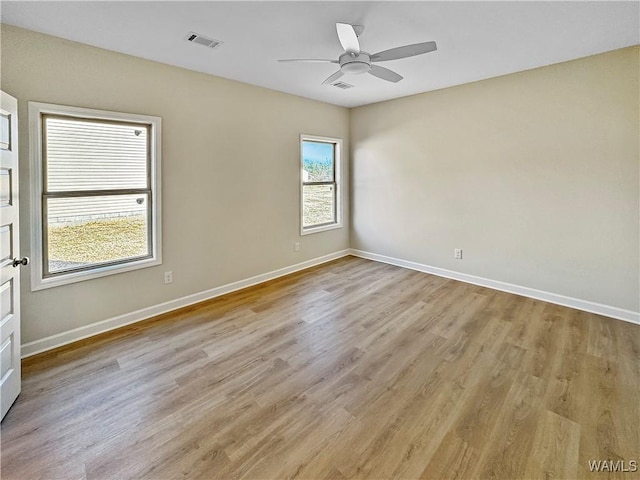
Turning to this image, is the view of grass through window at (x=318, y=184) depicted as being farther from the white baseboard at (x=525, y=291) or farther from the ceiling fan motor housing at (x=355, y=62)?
the ceiling fan motor housing at (x=355, y=62)

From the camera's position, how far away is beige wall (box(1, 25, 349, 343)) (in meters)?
2.62

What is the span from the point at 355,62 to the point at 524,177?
2.58 meters

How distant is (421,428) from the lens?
1868 millimetres

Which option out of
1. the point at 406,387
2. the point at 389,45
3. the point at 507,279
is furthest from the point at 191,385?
the point at 507,279

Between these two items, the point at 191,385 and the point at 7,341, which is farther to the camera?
the point at 191,385

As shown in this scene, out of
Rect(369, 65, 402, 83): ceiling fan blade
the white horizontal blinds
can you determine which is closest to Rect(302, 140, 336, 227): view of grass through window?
Rect(369, 65, 402, 83): ceiling fan blade

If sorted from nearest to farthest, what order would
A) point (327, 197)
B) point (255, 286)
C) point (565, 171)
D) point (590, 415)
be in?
1. point (590, 415)
2. point (565, 171)
3. point (255, 286)
4. point (327, 197)

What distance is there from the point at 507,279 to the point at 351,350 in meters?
2.60

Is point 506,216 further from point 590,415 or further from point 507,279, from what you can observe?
point 590,415

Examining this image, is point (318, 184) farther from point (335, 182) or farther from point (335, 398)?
point (335, 398)

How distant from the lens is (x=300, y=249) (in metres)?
5.02

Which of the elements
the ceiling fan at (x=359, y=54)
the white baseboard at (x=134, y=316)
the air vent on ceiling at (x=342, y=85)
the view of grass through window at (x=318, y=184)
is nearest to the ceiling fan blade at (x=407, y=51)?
the ceiling fan at (x=359, y=54)

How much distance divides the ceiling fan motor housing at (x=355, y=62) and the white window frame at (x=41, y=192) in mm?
1965

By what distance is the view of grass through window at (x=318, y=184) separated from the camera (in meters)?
5.13
